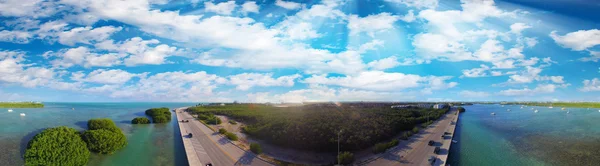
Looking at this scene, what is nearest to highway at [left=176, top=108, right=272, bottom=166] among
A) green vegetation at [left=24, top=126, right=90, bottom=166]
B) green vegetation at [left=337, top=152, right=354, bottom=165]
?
green vegetation at [left=337, top=152, right=354, bottom=165]

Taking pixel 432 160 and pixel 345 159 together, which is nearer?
pixel 345 159

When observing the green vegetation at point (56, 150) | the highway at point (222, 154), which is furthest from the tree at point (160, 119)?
the green vegetation at point (56, 150)

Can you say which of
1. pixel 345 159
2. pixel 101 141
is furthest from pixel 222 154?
pixel 101 141

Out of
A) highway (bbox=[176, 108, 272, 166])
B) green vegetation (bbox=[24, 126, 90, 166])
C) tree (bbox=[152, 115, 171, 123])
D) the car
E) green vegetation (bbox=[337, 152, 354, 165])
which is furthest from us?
tree (bbox=[152, 115, 171, 123])

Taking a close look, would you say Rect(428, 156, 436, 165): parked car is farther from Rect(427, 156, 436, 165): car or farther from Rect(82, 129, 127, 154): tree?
Rect(82, 129, 127, 154): tree

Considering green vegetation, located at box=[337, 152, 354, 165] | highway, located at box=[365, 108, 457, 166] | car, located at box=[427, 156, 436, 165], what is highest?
green vegetation, located at box=[337, 152, 354, 165]

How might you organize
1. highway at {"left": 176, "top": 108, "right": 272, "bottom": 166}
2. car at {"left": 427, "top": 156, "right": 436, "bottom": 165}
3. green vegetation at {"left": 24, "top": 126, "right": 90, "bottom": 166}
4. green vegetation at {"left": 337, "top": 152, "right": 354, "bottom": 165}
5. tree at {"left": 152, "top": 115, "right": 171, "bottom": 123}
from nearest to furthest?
green vegetation at {"left": 337, "top": 152, "right": 354, "bottom": 165} → green vegetation at {"left": 24, "top": 126, "right": 90, "bottom": 166} → highway at {"left": 176, "top": 108, "right": 272, "bottom": 166} → car at {"left": 427, "top": 156, "right": 436, "bottom": 165} → tree at {"left": 152, "top": 115, "right": 171, "bottom": 123}

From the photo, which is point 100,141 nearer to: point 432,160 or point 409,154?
point 409,154

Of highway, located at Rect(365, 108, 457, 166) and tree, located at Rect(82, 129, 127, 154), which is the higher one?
tree, located at Rect(82, 129, 127, 154)
